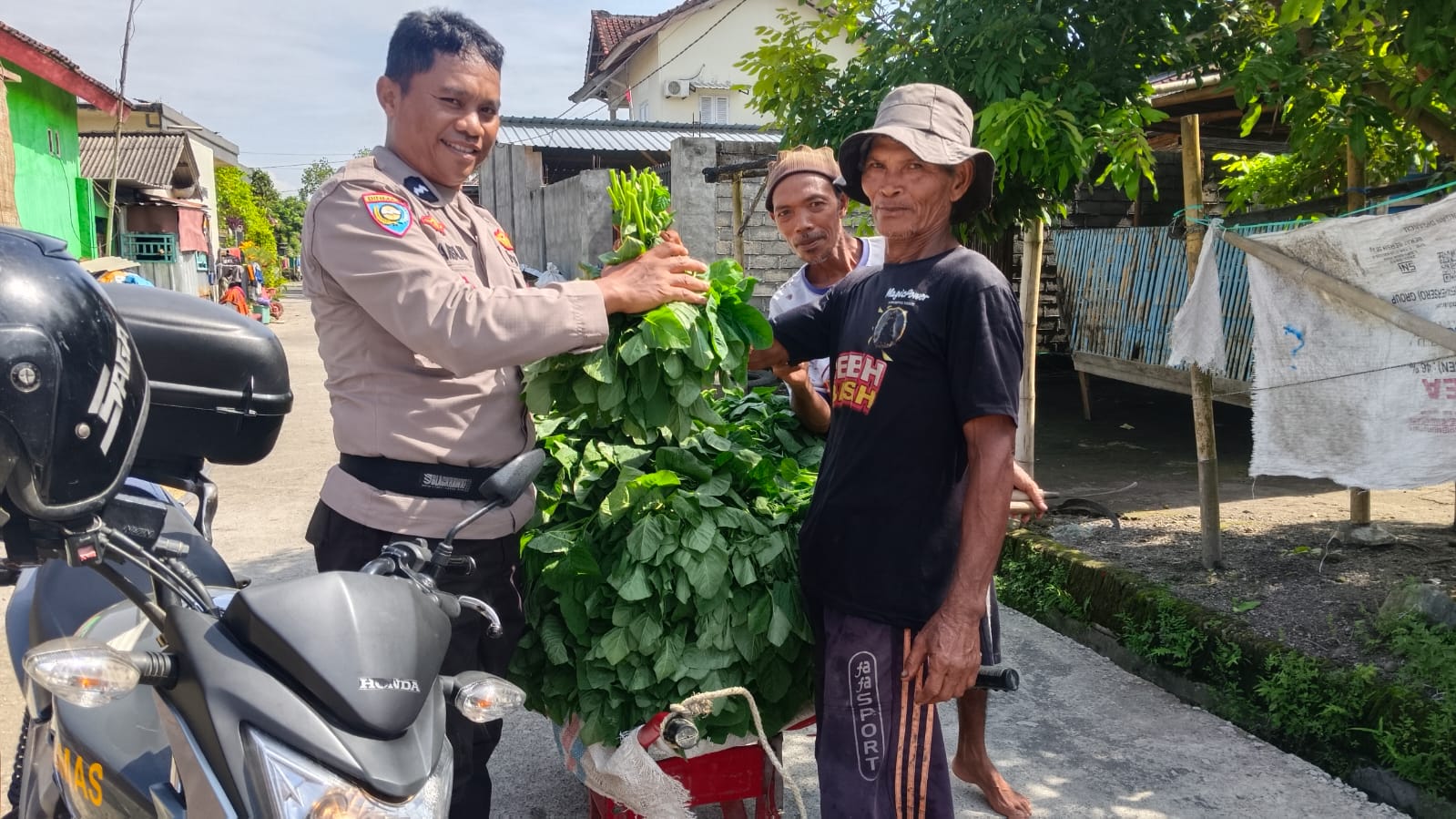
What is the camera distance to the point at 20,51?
1247 cm

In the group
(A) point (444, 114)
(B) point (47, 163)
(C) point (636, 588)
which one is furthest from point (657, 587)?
(B) point (47, 163)

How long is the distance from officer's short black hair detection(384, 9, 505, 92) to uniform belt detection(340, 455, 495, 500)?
802 millimetres

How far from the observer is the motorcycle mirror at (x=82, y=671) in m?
1.29

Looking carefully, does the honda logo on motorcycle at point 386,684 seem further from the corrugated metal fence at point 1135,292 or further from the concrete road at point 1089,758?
the corrugated metal fence at point 1135,292

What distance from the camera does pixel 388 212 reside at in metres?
2.02

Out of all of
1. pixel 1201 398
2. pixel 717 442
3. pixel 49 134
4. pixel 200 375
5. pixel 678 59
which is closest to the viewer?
pixel 200 375

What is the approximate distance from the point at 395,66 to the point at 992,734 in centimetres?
298

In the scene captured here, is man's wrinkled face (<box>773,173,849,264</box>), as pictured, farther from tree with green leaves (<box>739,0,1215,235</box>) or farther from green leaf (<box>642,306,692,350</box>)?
green leaf (<box>642,306,692,350</box>)

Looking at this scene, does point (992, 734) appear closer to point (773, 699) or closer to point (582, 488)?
point (773, 699)

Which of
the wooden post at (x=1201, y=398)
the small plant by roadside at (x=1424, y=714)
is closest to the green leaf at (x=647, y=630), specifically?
the small plant by roadside at (x=1424, y=714)

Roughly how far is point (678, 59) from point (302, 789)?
29774 mm

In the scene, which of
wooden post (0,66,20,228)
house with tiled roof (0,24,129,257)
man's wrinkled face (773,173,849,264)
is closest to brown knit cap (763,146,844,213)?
man's wrinkled face (773,173,849,264)

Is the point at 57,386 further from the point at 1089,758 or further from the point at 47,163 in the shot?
the point at 47,163

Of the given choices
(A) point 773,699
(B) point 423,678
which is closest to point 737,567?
(A) point 773,699
